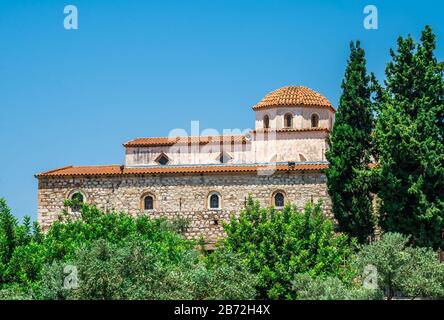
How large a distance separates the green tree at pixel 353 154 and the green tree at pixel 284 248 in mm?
3866

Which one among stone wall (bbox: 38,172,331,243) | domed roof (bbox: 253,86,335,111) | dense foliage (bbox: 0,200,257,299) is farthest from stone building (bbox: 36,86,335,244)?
dense foliage (bbox: 0,200,257,299)

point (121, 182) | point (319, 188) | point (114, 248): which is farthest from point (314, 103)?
point (114, 248)

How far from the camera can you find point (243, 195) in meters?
38.9

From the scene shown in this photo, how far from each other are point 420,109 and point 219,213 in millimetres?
10503

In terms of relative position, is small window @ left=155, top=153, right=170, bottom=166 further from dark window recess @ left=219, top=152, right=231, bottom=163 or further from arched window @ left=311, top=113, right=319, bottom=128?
arched window @ left=311, top=113, right=319, bottom=128

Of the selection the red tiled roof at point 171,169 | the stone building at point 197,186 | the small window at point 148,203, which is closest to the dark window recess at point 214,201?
the stone building at point 197,186

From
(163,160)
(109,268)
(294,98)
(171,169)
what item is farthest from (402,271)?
(163,160)

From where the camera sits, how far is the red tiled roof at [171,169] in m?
38.5

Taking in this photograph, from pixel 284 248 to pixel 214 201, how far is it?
1057 cm

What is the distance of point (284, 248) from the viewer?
28.8m

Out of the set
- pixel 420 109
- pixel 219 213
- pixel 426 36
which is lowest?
pixel 219 213

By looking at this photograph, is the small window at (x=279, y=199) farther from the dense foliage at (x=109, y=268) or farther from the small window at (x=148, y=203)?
the dense foliage at (x=109, y=268)
